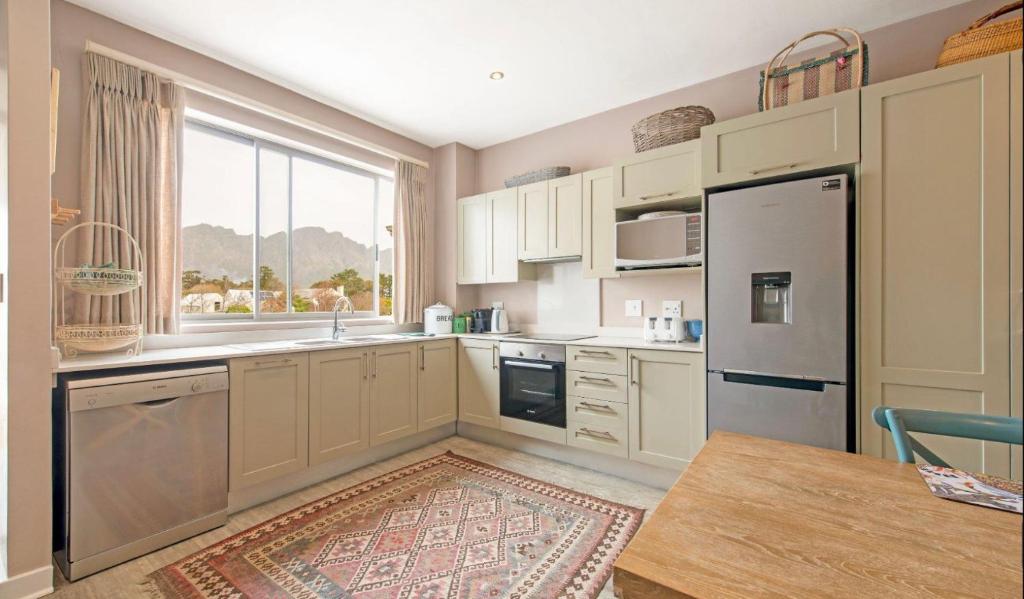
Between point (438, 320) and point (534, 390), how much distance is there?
1.07 metres

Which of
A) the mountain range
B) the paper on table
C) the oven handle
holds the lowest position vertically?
the oven handle

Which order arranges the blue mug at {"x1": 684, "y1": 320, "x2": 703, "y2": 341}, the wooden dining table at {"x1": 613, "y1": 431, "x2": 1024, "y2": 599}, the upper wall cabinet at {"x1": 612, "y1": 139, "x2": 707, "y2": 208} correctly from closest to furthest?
the wooden dining table at {"x1": 613, "y1": 431, "x2": 1024, "y2": 599}
the upper wall cabinet at {"x1": 612, "y1": 139, "x2": 707, "y2": 208}
the blue mug at {"x1": 684, "y1": 320, "x2": 703, "y2": 341}

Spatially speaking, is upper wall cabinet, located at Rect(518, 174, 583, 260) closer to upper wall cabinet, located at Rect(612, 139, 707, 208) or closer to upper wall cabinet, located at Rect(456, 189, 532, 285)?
upper wall cabinet, located at Rect(456, 189, 532, 285)

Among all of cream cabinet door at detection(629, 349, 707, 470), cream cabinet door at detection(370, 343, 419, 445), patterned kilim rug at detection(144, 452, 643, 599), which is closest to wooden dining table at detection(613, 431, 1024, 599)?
patterned kilim rug at detection(144, 452, 643, 599)

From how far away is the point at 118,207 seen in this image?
100 inches

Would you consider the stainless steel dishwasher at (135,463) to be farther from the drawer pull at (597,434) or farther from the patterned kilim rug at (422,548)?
the drawer pull at (597,434)

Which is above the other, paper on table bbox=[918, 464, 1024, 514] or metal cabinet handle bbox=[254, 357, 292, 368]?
metal cabinet handle bbox=[254, 357, 292, 368]

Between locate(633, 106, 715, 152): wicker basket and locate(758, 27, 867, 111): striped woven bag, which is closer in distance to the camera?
locate(758, 27, 867, 111): striped woven bag

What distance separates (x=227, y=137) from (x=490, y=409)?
2.57 metres

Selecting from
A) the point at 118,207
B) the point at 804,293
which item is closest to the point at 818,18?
the point at 804,293

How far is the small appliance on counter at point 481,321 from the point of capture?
13.6 feet

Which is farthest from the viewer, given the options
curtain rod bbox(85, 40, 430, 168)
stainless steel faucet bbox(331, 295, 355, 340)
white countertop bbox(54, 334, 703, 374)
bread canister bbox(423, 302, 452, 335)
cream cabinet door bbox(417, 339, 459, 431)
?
bread canister bbox(423, 302, 452, 335)

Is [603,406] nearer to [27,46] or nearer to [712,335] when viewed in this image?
[712,335]

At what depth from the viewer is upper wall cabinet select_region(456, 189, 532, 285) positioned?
3.95 metres
